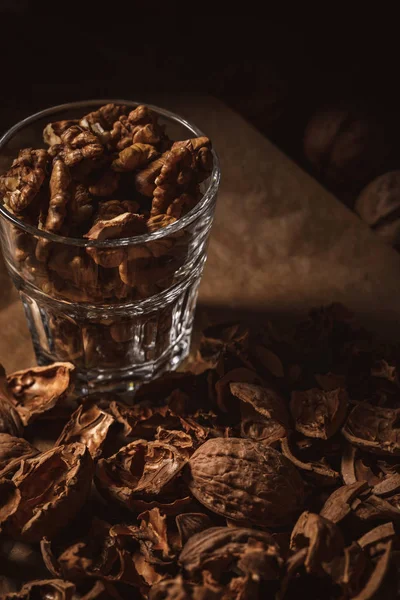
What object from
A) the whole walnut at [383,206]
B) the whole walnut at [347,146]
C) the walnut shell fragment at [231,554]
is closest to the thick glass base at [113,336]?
the walnut shell fragment at [231,554]

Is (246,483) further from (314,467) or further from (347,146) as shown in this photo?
(347,146)

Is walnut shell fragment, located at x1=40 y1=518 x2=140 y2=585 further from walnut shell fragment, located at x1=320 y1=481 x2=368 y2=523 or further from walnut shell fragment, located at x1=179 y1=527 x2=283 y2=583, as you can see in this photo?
walnut shell fragment, located at x1=320 y1=481 x2=368 y2=523

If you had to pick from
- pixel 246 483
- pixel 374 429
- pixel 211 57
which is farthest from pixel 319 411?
pixel 211 57

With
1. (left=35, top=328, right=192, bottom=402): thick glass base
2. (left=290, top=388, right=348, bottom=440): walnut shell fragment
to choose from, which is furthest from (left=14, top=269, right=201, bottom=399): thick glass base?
(left=290, top=388, right=348, bottom=440): walnut shell fragment

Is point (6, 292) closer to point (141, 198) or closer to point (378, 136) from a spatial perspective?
point (141, 198)

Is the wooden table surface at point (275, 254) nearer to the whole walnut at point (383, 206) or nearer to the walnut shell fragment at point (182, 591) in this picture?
the whole walnut at point (383, 206)

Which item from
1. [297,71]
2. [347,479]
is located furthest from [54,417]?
[297,71]
